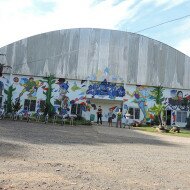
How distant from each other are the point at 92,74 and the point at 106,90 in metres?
2.22

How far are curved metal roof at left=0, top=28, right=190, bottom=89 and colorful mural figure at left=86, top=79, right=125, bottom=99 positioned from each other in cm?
61

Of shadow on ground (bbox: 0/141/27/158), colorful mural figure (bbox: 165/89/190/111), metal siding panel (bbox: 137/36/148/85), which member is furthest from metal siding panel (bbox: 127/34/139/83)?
shadow on ground (bbox: 0/141/27/158)

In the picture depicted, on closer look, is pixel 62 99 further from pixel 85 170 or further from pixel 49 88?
pixel 85 170

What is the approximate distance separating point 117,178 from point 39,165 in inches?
76.5

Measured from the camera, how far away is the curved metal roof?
38.9 m

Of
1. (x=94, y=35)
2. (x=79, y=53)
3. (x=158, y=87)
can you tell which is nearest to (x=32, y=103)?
(x=79, y=53)

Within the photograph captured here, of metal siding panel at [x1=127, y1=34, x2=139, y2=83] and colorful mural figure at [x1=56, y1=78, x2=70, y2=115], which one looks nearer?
colorful mural figure at [x1=56, y1=78, x2=70, y2=115]

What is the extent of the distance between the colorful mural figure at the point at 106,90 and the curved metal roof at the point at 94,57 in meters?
0.61

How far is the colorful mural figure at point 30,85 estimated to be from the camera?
38469mm

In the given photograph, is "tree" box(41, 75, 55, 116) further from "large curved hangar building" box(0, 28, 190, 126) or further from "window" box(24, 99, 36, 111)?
"window" box(24, 99, 36, 111)

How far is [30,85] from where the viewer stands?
3859cm

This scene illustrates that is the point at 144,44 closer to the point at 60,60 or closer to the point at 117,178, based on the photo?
the point at 60,60

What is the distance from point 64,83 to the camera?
38.9 m

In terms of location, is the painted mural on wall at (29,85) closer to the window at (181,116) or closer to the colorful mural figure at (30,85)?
the colorful mural figure at (30,85)
